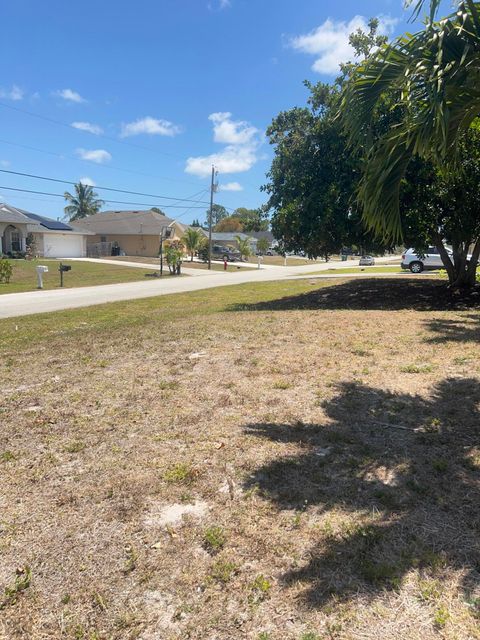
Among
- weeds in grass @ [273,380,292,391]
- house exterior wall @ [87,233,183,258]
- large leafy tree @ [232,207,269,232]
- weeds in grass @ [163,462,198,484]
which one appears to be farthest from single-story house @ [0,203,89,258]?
weeds in grass @ [163,462,198,484]

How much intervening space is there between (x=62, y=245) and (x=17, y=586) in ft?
142

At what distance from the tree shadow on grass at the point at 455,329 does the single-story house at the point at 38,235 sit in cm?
3386

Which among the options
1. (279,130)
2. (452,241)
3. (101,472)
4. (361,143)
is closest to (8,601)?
(101,472)

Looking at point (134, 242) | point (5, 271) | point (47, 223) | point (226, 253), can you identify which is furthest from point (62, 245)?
point (5, 271)

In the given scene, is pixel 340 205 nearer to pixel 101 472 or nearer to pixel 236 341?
pixel 236 341

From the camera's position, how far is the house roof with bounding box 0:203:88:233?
34906mm

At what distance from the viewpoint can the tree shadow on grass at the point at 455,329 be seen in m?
6.99

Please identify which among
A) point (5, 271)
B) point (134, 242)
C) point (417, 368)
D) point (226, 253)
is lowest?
point (417, 368)

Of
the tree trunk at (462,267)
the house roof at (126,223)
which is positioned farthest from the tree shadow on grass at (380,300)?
the house roof at (126,223)

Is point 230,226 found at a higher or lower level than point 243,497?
higher

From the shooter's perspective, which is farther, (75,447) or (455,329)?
(455,329)

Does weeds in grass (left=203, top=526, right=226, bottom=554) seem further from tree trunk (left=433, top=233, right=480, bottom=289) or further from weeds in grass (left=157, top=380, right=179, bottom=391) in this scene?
tree trunk (left=433, top=233, right=480, bottom=289)

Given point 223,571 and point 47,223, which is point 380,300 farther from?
point 47,223

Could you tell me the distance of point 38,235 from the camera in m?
39.4
